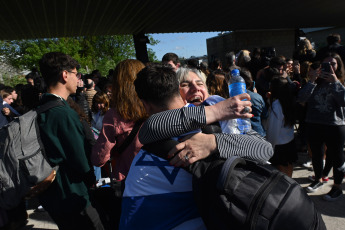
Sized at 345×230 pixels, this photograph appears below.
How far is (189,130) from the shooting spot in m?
1.00

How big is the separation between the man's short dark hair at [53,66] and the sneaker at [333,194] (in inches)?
151

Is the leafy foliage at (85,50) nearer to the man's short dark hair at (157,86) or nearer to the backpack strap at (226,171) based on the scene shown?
the man's short dark hair at (157,86)

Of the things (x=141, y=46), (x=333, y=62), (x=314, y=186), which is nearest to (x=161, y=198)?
(x=333, y=62)

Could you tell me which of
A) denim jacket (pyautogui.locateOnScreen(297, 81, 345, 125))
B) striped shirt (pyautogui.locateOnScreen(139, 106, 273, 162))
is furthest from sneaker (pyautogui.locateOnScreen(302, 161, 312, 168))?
striped shirt (pyautogui.locateOnScreen(139, 106, 273, 162))

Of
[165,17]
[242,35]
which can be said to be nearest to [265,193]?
[165,17]

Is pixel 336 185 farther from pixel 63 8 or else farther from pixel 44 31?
pixel 44 31

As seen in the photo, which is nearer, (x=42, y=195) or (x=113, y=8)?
(x=42, y=195)

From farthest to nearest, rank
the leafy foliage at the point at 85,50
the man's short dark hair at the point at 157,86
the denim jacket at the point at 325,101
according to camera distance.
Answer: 1. the leafy foliage at the point at 85,50
2. the denim jacket at the point at 325,101
3. the man's short dark hair at the point at 157,86

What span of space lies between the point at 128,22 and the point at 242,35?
8708 mm

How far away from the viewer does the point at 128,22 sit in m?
10.5

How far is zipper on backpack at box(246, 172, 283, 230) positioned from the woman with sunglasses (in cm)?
295

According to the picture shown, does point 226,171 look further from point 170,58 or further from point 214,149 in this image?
point 170,58

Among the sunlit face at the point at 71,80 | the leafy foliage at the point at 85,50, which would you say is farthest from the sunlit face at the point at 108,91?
the leafy foliage at the point at 85,50

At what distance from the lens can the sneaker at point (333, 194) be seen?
11.8ft
